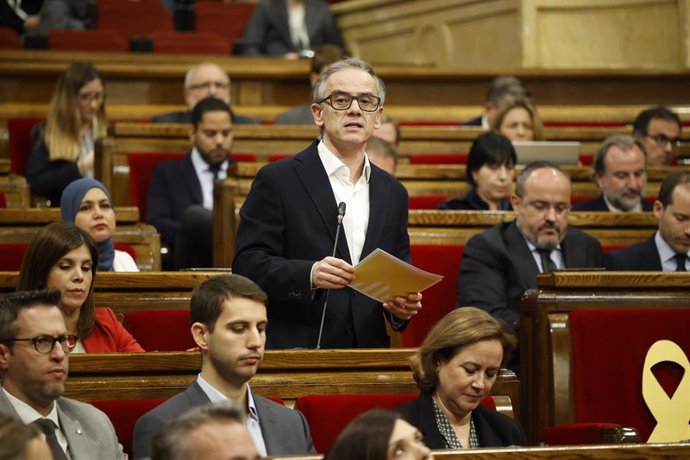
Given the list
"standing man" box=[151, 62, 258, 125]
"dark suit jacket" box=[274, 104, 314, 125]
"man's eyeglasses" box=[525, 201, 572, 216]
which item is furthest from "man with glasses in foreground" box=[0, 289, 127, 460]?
"dark suit jacket" box=[274, 104, 314, 125]

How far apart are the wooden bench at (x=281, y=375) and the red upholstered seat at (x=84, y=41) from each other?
14.1ft

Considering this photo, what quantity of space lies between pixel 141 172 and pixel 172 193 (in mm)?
248

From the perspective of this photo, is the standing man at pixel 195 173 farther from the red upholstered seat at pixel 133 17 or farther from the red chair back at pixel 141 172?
the red upholstered seat at pixel 133 17

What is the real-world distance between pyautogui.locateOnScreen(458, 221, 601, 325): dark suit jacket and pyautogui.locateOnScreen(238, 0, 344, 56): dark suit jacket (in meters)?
3.43

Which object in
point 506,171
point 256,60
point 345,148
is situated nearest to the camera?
point 345,148

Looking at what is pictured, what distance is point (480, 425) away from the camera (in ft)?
7.73

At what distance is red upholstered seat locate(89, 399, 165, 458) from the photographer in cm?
225

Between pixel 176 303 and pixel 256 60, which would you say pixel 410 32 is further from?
pixel 176 303

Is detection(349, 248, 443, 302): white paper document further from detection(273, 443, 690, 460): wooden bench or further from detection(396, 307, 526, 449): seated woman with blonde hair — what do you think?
detection(273, 443, 690, 460): wooden bench

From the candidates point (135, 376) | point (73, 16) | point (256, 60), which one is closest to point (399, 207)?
point (135, 376)

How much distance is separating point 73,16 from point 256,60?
121cm

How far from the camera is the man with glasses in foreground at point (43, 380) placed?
2.06 metres

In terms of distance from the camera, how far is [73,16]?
22.4ft

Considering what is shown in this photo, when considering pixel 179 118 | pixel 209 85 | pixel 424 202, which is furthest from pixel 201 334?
pixel 179 118
